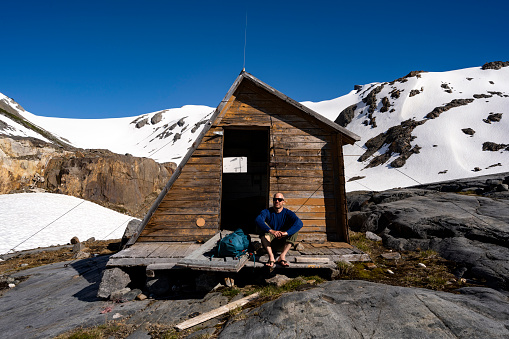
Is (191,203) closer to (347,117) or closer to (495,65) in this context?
(347,117)

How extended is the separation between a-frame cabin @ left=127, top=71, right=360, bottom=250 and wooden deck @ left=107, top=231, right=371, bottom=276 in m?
0.44

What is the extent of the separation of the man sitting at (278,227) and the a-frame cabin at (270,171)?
1.56 metres

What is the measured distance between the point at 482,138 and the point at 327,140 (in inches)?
2073

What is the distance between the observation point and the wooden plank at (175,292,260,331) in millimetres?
4896

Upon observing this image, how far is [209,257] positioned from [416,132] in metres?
57.6

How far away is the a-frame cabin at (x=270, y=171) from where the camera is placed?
8.36m

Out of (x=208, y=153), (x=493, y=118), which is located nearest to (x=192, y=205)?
(x=208, y=153)

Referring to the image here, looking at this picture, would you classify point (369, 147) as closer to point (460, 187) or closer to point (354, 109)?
point (354, 109)

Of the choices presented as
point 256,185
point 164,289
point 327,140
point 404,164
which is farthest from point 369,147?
point 164,289

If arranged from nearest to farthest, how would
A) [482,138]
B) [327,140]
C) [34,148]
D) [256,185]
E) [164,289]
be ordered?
[164,289] < [327,140] < [256,185] < [34,148] < [482,138]

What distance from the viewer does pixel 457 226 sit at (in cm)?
914

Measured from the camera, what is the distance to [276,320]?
4348 millimetres

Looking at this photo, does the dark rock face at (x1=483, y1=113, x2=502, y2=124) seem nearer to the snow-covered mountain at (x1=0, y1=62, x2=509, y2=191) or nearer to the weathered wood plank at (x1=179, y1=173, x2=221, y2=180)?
the snow-covered mountain at (x1=0, y1=62, x2=509, y2=191)

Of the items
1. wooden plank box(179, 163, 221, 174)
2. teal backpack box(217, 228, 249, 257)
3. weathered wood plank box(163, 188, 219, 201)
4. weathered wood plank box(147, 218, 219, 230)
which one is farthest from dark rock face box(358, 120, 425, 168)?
teal backpack box(217, 228, 249, 257)
